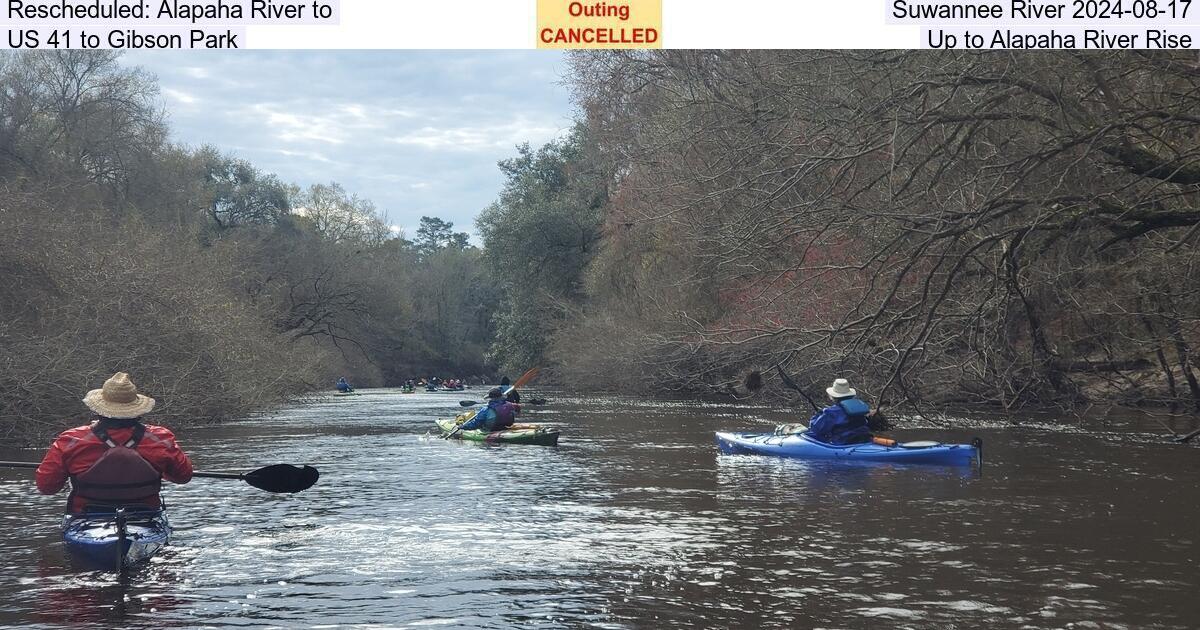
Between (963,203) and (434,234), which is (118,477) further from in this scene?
(434,234)

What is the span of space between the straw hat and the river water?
1169 mm

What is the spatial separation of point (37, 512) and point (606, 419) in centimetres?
1614

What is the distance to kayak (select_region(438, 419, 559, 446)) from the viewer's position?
19.6m

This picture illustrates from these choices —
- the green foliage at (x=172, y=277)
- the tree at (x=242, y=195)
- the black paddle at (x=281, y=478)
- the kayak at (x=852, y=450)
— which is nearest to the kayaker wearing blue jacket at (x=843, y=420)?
the kayak at (x=852, y=450)

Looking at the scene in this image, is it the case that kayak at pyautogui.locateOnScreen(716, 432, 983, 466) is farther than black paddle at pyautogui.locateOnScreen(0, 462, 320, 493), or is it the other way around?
kayak at pyautogui.locateOnScreen(716, 432, 983, 466)

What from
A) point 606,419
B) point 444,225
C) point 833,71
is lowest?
point 606,419

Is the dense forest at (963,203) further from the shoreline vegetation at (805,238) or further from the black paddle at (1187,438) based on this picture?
the black paddle at (1187,438)

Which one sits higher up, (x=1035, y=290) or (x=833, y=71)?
(x=833, y=71)

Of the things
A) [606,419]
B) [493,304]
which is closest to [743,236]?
[606,419]

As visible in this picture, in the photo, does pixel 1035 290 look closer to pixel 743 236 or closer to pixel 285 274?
pixel 743 236

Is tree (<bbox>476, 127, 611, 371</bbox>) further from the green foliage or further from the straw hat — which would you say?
the straw hat

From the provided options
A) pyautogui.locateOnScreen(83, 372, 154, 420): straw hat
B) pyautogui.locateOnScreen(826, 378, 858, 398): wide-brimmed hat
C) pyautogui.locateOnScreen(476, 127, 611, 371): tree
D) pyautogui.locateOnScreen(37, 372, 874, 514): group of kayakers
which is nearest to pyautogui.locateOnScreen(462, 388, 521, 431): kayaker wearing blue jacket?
pyautogui.locateOnScreen(826, 378, 858, 398): wide-brimmed hat

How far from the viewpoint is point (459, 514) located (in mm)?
11562

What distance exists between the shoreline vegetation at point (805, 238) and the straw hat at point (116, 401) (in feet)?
24.2
